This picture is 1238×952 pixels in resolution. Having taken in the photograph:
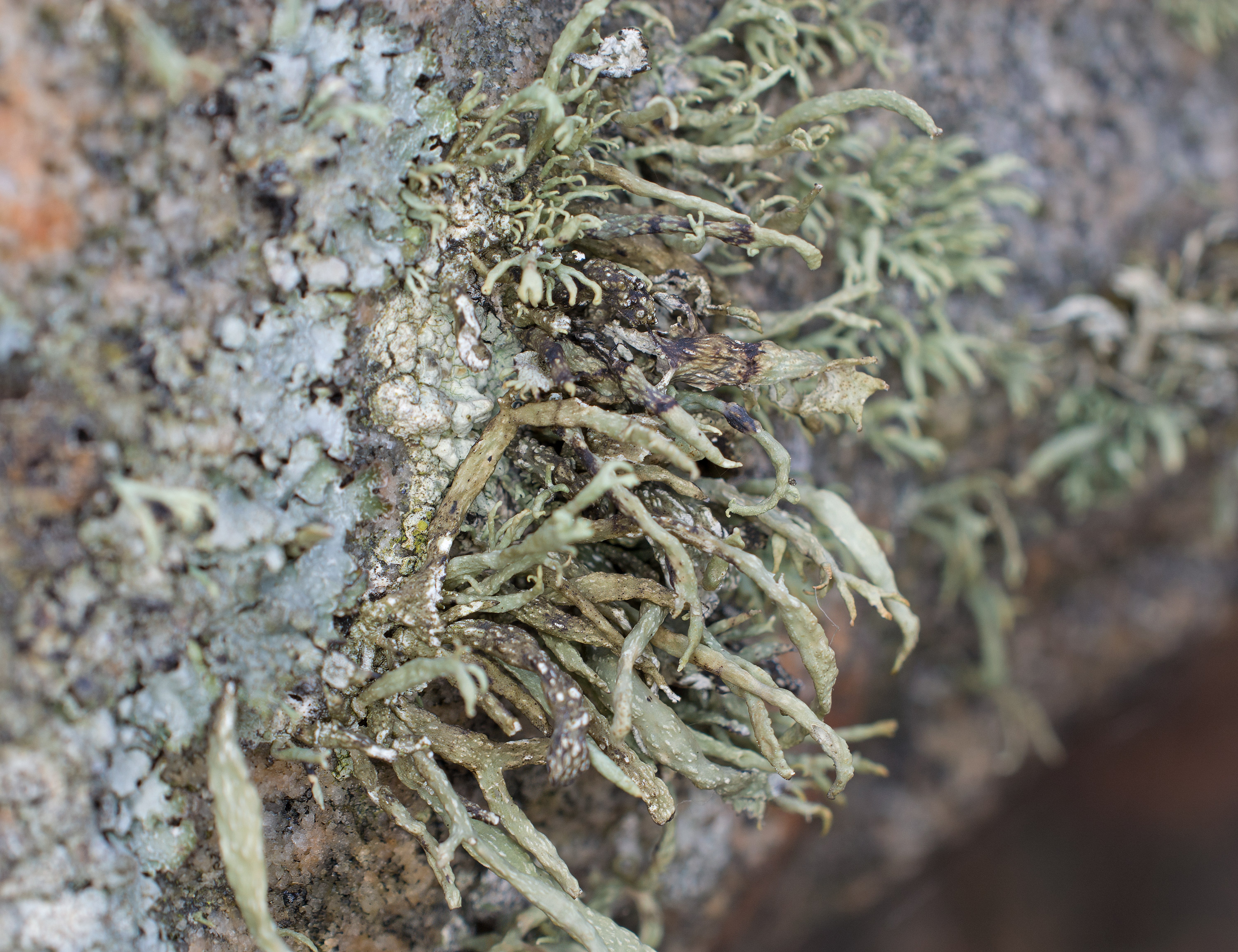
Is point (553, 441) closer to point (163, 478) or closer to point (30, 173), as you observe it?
point (163, 478)

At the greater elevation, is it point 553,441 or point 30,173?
point 30,173

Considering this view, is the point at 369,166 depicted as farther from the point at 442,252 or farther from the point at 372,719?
the point at 372,719

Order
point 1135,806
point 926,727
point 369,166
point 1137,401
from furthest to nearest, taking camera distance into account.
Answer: point 1135,806, point 926,727, point 1137,401, point 369,166

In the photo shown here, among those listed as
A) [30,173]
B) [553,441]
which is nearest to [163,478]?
[30,173]

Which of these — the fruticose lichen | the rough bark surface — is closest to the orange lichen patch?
the rough bark surface

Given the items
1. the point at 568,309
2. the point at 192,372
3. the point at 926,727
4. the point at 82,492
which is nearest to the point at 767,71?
the point at 568,309

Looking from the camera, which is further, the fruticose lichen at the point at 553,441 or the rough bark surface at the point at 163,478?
the fruticose lichen at the point at 553,441

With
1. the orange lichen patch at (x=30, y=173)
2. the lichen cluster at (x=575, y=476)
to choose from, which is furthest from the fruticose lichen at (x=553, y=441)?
the orange lichen patch at (x=30, y=173)

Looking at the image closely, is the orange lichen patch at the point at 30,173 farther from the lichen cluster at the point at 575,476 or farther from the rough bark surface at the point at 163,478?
the lichen cluster at the point at 575,476
